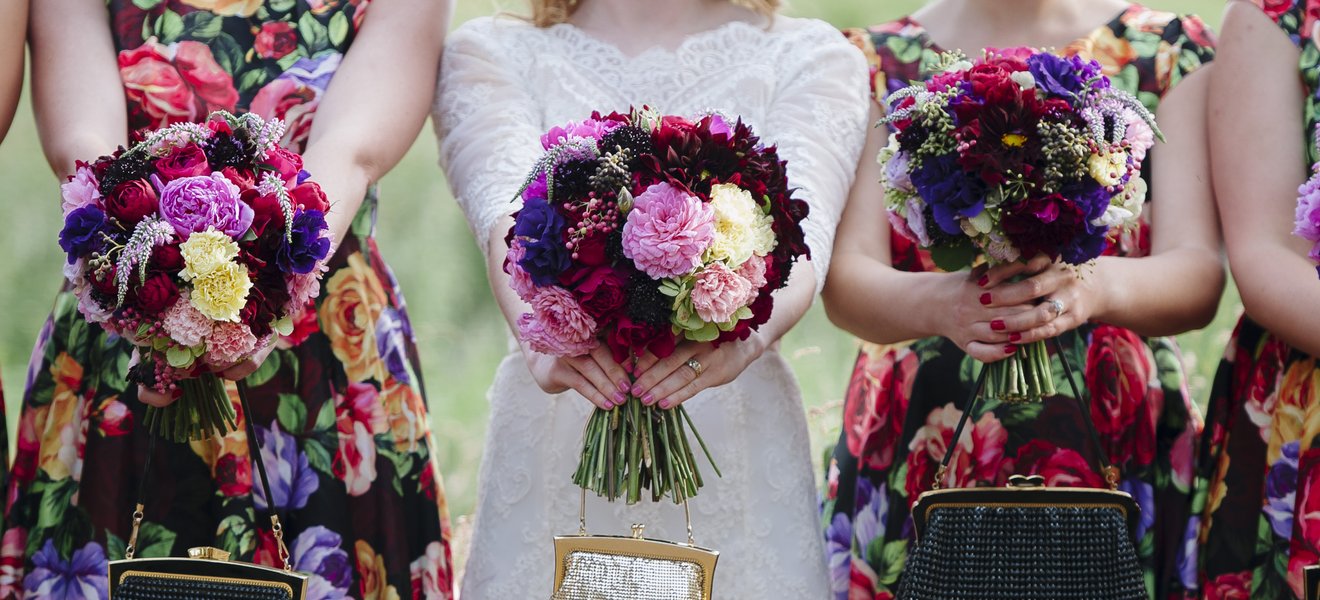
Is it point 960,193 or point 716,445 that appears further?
point 716,445

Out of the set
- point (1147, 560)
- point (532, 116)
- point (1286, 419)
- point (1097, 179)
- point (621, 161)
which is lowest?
point (1147, 560)

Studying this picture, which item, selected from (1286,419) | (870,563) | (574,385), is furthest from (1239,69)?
(574,385)

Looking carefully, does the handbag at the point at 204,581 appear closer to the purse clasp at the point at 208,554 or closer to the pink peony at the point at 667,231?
the purse clasp at the point at 208,554

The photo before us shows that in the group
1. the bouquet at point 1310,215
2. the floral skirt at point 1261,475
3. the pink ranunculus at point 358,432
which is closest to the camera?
the bouquet at point 1310,215

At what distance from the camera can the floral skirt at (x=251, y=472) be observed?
3.63m

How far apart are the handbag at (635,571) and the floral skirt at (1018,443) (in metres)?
0.93

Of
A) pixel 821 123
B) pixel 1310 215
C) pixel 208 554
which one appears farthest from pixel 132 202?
pixel 1310 215

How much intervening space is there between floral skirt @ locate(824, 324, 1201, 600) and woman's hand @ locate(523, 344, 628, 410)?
968 mm

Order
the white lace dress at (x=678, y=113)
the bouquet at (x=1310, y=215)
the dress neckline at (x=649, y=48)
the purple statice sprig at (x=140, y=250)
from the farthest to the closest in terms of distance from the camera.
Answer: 1. the dress neckline at (x=649, y=48)
2. the white lace dress at (x=678, y=113)
3. the bouquet at (x=1310, y=215)
4. the purple statice sprig at (x=140, y=250)

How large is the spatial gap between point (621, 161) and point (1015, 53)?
97cm

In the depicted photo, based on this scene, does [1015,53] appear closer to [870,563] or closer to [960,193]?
[960,193]

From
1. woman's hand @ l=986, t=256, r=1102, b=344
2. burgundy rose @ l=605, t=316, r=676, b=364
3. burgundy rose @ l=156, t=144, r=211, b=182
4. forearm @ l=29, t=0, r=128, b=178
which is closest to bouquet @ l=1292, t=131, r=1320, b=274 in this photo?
woman's hand @ l=986, t=256, r=1102, b=344

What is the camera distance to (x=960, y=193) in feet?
10.2

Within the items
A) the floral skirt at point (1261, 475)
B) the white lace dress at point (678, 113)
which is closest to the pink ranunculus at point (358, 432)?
the white lace dress at point (678, 113)
